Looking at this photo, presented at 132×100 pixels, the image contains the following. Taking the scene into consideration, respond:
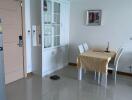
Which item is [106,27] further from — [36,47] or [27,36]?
[27,36]

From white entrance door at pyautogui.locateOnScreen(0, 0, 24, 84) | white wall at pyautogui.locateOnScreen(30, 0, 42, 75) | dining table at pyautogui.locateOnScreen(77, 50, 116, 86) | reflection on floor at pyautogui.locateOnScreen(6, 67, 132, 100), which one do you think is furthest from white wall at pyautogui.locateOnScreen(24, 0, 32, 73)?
dining table at pyautogui.locateOnScreen(77, 50, 116, 86)

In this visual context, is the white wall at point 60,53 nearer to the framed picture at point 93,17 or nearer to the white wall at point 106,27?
the white wall at point 106,27

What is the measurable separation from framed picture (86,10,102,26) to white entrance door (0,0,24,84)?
2.23 metres

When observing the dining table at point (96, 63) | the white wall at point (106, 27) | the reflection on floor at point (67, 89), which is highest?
the white wall at point (106, 27)

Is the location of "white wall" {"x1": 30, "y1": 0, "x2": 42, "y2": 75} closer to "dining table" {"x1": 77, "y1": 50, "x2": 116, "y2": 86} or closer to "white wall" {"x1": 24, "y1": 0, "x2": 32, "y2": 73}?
"white wall" {"x1": 24, "y1": 0, "x2": 32, "y2": 73}

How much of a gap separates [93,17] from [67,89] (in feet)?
8.32

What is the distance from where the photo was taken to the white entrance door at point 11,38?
3746mm

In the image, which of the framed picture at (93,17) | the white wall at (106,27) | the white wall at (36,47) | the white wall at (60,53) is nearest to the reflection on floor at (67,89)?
the white wall at (36,47)

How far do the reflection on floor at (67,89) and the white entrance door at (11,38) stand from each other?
1.00ft

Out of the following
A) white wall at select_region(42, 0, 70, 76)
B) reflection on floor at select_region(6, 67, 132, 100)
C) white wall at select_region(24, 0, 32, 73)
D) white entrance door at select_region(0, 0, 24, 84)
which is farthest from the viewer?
white wall at select_region(42, 0, 70, 76)

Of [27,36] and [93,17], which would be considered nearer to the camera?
[27,36]

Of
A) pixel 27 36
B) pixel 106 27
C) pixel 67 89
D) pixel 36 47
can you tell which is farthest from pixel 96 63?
pixel 27 36

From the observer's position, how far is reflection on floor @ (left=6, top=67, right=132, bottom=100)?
3.38 m

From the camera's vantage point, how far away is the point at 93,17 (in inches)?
203
